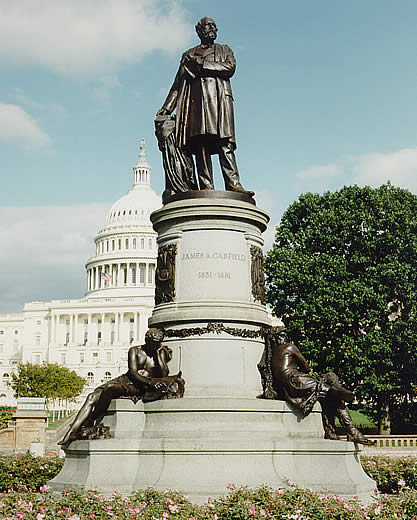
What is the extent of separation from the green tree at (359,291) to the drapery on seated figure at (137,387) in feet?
67.5

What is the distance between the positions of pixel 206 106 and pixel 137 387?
240 inches

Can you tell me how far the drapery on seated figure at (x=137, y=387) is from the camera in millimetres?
11843

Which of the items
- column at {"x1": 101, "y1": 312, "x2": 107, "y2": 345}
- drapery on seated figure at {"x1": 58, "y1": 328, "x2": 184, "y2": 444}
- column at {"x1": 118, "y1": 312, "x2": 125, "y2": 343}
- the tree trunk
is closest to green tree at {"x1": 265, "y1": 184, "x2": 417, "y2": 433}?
the tree trunk

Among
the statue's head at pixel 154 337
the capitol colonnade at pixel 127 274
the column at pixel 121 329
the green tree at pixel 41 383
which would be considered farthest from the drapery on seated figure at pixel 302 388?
the capitol colonnade at pixel 127 274

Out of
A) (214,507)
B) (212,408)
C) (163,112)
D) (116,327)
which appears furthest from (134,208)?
(214,507)

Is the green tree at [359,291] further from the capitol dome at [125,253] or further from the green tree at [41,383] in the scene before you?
the capitol dome at [125,253]

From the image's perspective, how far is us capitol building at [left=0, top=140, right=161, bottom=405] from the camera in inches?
5256

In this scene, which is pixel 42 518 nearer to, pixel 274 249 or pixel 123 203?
pixel 274 249

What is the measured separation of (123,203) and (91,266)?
17.2 m

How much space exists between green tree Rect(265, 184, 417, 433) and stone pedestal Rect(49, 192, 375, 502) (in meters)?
19.1

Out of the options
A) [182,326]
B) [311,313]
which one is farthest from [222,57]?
[311,313]

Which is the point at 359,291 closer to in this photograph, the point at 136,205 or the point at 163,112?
the point at 163,112

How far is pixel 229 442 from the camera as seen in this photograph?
11.0 meters

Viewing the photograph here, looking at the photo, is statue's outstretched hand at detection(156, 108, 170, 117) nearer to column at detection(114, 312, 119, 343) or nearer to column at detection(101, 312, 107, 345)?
column at detection(114, 312, 119, 343)
